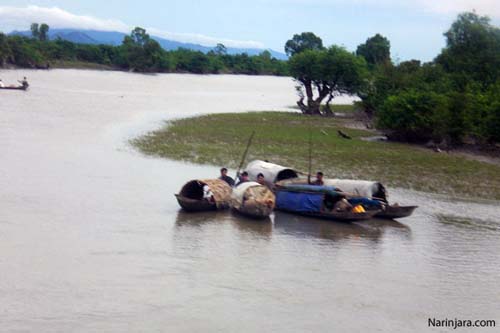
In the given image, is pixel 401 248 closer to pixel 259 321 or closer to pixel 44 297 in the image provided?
pixel 259 321

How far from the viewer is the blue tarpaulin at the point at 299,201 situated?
861 inches

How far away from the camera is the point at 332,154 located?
34.6 metres

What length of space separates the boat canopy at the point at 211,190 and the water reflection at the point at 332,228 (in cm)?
162

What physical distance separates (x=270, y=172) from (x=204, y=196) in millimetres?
2954

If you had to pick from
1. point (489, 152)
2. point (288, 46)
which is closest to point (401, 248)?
point (489, 152)

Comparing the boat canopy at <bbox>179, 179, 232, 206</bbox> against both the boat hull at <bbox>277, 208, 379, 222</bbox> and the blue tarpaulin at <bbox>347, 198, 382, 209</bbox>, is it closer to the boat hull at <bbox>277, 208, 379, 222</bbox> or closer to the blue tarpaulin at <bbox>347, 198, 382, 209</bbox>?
the boat hull at <bbox>277, 208, 379, 222</bbox>

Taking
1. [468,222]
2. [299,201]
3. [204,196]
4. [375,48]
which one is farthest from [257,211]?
[375,48]

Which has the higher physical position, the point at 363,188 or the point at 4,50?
the point at 4,50

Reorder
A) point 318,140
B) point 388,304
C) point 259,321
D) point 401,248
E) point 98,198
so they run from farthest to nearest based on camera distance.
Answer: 1. point 318,140
2. point 98,198
3. point 401,248
4. point 388,304
5. point 259,321

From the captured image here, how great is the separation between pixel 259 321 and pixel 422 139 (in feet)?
94.8

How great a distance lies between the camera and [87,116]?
162ft

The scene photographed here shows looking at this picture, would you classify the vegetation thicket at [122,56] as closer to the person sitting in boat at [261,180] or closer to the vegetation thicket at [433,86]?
the vegetation thicket at [433,86]

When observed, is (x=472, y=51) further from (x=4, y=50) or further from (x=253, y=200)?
(x=4, y=50)

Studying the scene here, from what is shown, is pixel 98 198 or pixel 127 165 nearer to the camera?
pixel 98 198
